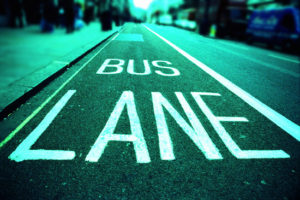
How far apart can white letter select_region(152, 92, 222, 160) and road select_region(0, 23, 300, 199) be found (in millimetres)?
14

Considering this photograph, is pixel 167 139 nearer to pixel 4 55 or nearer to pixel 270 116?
pixel 270 116

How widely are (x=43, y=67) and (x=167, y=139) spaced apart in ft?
14.4

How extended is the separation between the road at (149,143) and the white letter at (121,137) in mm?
13

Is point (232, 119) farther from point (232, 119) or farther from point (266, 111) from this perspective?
point (266, 111)

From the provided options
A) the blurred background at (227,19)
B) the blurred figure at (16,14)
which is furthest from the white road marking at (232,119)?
the blurred figure at (16,14)

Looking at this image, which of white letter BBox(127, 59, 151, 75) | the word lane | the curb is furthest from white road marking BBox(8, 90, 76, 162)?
white letter BBox(127, 59, 151, 75)

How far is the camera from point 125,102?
393cm

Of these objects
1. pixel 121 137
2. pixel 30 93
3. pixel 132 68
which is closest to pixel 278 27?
pixel 132 68

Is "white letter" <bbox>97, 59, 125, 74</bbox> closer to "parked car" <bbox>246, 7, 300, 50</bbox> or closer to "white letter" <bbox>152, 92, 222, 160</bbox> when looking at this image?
"white letter" <bbox>152, 92, 222, 160</bbox>

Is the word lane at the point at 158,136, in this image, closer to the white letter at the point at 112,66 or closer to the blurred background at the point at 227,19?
the white letter at the point at 112,66

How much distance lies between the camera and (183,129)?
10.1 ft

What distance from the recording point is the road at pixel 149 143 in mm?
2064

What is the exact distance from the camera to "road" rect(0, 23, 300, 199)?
206 cm

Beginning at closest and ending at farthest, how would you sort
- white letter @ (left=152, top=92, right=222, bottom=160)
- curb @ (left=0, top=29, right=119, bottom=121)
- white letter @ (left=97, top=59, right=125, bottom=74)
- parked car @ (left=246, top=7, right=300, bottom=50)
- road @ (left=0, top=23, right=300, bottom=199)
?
road @ (left=0, top=23, right=300, bottom=199), white letter @ (left=152, top=92, right=222, bottom=160), curb @ (left=0, top=29, right=119, bottom=121), white letter @ (left=97, top=59, right=125, bottom=74), parked car @ (left=246, top=7, right=300, bottom=50)
